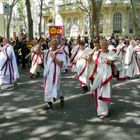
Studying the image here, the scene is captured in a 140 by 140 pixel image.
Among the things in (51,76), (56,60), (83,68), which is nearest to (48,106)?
(51,76)

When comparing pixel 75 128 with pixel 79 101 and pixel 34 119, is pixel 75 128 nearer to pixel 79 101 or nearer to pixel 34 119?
pixel 34 119

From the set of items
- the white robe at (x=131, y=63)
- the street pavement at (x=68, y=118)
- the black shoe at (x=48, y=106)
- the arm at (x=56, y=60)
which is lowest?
the street pavement at (x=68, y=118)

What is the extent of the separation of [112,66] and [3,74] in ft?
17.8

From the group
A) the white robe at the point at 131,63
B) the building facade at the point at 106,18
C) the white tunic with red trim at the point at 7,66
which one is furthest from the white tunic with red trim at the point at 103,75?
the building facade at the point at 106,18

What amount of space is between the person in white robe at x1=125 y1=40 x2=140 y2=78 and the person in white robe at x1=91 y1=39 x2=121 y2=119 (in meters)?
8.08

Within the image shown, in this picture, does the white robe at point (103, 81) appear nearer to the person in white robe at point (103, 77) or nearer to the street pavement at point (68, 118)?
the person in white robe at point (103, 77)

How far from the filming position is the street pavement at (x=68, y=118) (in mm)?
7750

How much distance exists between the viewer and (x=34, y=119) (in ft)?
29.4

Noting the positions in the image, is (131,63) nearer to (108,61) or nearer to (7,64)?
(7,64)

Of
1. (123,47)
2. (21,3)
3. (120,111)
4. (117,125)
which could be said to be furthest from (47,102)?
(21,3)

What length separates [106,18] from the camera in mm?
51875

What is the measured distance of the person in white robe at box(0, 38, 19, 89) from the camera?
13453mm

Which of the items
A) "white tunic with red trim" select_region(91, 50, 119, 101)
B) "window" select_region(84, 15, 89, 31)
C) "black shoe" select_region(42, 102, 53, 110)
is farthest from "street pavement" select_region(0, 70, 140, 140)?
"window" select_region(84, 15, 89, 31)

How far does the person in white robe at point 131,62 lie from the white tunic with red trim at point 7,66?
17.8ft
